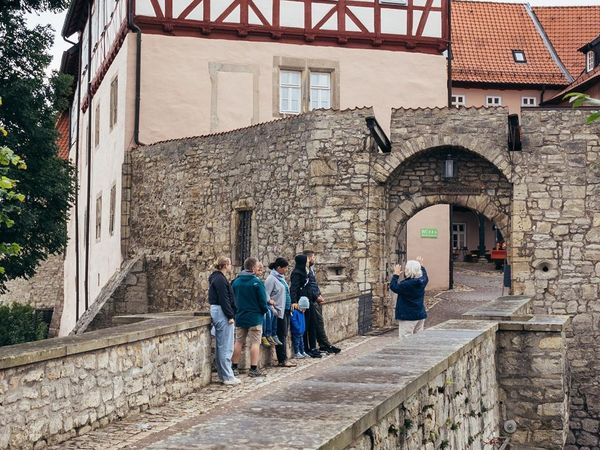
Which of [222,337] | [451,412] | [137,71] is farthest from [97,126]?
[451,412]

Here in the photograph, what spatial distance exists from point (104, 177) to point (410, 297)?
48.3 feet

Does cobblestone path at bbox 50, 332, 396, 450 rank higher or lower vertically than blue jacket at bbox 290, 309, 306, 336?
lower

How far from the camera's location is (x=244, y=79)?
2272 cm

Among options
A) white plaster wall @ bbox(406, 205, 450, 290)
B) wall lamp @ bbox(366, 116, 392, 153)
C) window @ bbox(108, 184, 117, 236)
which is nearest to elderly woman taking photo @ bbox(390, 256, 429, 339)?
wall lamp @ bbox(366, 116, 392, 153)

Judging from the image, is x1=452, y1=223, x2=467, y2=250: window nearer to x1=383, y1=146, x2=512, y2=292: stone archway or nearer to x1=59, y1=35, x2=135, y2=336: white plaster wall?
x1=59, y1=35, x2=135, y2=336: white plaster wall

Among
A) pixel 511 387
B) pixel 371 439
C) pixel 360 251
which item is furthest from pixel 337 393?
pixel 360 251

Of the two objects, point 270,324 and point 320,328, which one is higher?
point 270,324

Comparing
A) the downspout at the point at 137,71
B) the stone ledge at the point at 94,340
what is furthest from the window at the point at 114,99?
the stone ledge at the point at 94,340

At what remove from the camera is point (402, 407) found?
5.37 meters

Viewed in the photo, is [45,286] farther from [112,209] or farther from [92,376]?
[92,376]

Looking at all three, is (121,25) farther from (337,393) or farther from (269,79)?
(337,393)

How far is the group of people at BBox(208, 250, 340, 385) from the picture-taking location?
1064 cm

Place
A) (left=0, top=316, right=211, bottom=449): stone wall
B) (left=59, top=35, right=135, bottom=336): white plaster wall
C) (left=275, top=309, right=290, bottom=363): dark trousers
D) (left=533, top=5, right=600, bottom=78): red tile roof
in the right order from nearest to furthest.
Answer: (left=0, top=316, right=211, bottom=449): stone wall → (left=275, top=309, right=290, bottom=363): dark trousers → (left=59, top=35, right=135, bottom=336): white plaster wall → (left=533, top=5, right=600, bottom=78): red tile roof

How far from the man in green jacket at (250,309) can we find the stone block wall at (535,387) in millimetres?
2852
